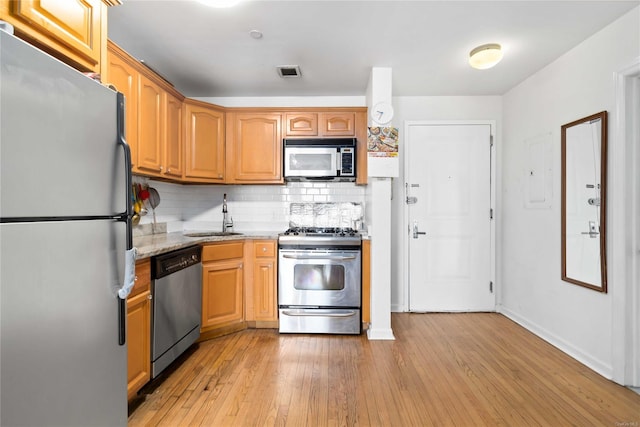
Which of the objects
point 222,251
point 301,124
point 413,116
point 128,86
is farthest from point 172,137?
point 413,116

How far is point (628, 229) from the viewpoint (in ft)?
6.64

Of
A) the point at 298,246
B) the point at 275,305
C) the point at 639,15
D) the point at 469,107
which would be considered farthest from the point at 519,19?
the point at 275,305

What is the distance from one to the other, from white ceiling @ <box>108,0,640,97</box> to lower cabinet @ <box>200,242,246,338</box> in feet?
5.23

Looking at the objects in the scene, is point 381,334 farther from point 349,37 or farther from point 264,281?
point 349,37

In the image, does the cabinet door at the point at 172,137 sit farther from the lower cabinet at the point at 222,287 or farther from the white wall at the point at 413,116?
the white wall at the point at 413,116

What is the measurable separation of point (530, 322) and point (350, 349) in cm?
Result: 177

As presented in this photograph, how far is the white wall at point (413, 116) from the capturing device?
11.5 ft

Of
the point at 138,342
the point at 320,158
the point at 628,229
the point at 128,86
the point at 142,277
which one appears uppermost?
the point at 128,86

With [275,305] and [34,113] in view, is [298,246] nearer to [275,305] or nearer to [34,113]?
[275,305]

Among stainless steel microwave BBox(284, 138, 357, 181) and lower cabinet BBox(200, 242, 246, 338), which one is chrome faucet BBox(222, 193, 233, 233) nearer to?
lower cabinet BBox(200, 242, 246, 338)

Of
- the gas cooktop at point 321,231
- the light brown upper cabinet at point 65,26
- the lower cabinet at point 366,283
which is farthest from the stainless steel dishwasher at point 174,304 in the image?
the lower cabinet at point 366,283

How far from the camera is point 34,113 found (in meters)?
0.89

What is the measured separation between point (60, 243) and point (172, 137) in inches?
77.6

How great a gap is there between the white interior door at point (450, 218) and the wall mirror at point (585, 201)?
97cm
